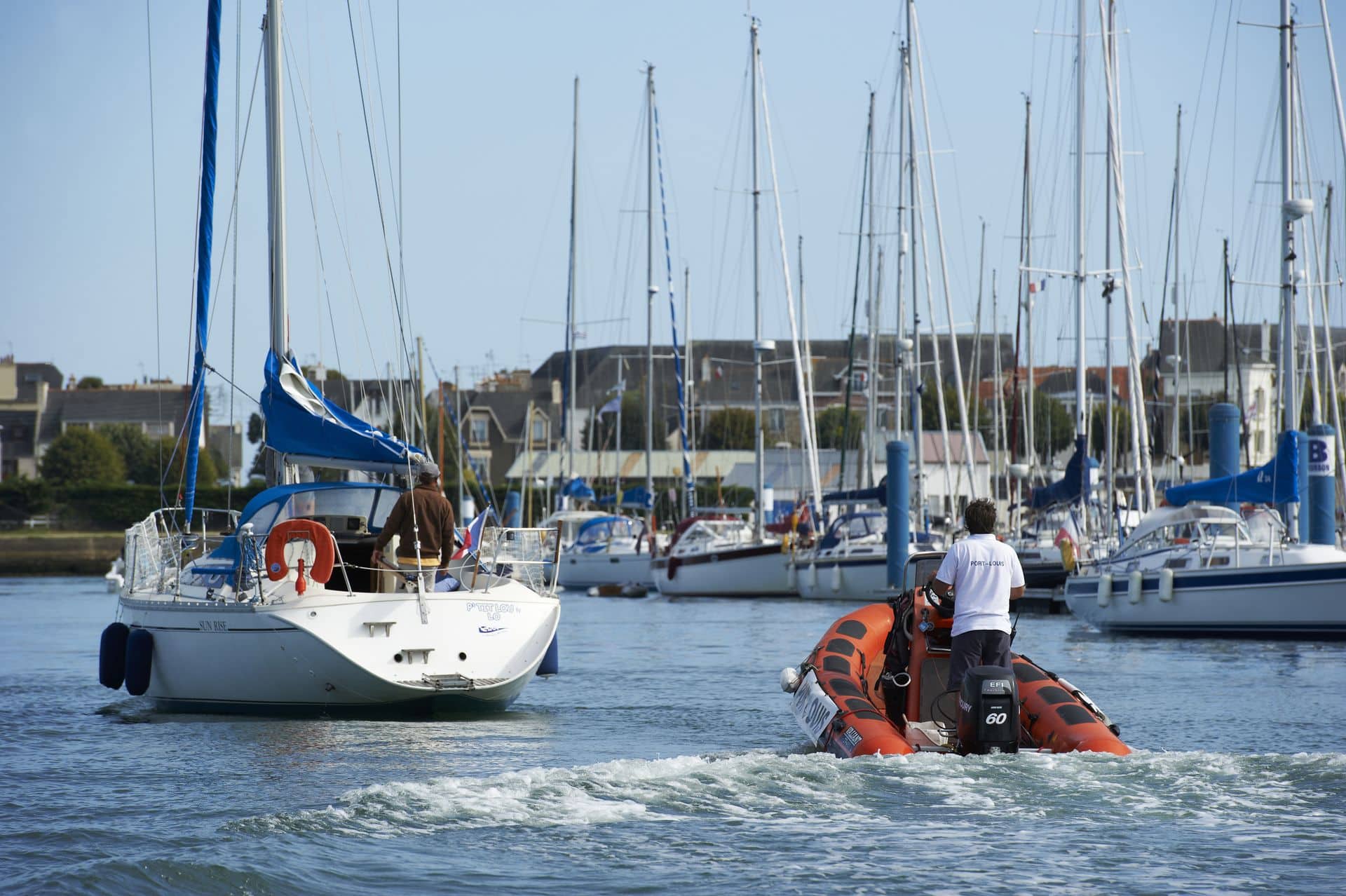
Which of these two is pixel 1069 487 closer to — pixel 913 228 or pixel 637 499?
pixel 913 228

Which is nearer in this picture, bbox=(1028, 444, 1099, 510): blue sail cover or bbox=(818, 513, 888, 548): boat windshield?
bbox=(1028, 444, 1099, 510): blue sail cover

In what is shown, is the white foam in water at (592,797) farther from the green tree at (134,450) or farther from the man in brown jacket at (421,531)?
the green tree at (134,450)

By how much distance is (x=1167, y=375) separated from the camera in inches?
3376

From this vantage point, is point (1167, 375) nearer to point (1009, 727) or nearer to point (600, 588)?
point (600, 588)

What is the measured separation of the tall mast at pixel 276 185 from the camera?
16.6 metres

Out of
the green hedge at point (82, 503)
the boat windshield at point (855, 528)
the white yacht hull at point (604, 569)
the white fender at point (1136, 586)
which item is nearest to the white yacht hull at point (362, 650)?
the white fender at point (1136, 586)

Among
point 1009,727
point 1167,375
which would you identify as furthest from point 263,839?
point 1167,375

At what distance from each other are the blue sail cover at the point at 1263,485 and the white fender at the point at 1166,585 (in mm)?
1723

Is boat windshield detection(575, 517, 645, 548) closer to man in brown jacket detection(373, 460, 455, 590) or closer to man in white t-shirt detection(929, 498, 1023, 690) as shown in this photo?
man in brown jacket detection(373, 460, 455, 590)

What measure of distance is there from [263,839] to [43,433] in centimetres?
10418

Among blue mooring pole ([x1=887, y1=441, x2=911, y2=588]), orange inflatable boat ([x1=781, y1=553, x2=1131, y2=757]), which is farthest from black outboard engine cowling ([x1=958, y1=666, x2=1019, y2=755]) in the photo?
blue mooring pole ([x1=887, y1=441, x2=911, y2=588])

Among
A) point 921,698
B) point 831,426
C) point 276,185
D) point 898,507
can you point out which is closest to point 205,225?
point 276,185

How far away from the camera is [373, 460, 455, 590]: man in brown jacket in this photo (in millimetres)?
14164

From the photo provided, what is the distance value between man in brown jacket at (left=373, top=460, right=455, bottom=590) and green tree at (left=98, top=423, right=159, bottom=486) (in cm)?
8195
